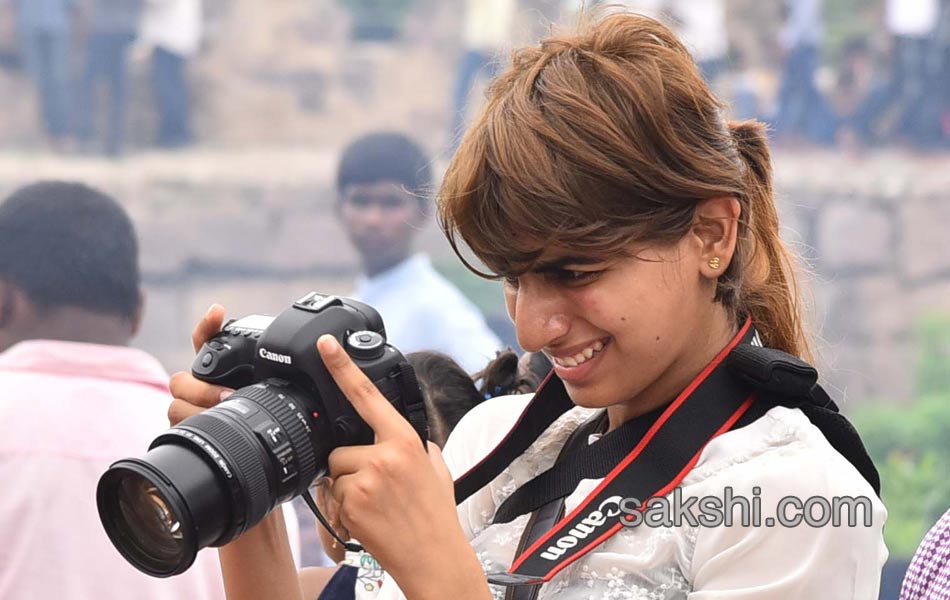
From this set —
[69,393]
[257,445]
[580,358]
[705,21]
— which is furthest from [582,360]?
[705,21]

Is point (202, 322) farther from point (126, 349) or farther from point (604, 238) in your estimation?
point (126, 349)

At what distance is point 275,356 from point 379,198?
208 centimetres

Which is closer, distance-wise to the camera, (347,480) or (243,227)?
(347,480)

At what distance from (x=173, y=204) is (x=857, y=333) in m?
3.34

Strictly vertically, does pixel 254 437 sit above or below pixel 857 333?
above

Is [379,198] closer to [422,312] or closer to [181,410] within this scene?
[422,312]

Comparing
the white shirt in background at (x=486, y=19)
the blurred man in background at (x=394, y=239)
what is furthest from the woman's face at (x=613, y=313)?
the white shirt in background at (x=486, y=19)

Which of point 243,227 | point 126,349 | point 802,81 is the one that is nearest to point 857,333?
point 802,81

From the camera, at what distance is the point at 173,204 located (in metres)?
6.43

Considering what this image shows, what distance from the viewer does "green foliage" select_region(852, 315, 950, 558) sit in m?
4.52

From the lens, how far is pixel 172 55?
6.25m

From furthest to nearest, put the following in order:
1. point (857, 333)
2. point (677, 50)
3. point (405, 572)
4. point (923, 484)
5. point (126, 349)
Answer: point (857, 333) < point (923, 484) < point (126, 349) < point (677, 50) < point (405, 572)

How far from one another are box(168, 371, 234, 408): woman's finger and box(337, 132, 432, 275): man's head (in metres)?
1.94

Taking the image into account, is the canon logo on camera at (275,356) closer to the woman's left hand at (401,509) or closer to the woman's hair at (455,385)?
the woman's left hand at (401,509)
